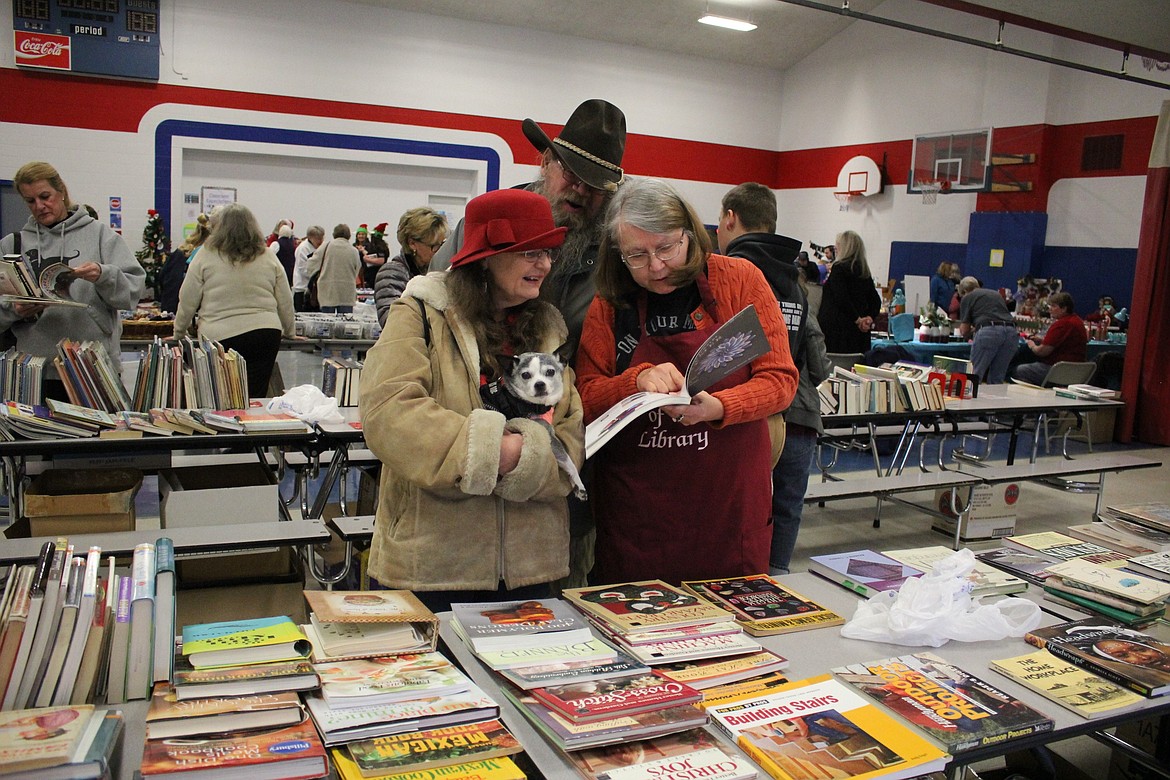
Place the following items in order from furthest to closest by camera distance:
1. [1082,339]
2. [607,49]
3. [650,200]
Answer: [607,49], [1082,339], [650,200]

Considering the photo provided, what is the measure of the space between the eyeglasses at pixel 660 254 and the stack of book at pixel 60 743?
1303 mm

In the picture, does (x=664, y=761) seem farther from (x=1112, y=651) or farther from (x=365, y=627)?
(x=1112, y=651)

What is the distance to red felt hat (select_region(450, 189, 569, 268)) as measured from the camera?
5.90 ft

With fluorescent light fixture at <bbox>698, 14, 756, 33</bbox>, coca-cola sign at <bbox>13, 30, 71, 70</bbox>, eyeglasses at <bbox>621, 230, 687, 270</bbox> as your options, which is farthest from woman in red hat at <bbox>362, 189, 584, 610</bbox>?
fluorescent light fixture at <bbox>698, 14, 756, 33</bbox>

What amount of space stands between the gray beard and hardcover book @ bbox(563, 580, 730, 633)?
751 mm

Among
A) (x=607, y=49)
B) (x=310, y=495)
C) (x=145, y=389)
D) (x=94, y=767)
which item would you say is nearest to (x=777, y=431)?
(x=94, y=767)

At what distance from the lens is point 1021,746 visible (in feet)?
5.03

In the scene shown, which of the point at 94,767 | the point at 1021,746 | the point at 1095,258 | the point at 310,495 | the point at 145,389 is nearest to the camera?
the point at 94,767

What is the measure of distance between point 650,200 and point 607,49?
1319cm

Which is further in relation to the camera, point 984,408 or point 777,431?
point 984,408

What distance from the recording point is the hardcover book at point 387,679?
4.55 ft

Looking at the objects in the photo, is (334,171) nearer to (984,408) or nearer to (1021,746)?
(984,408)

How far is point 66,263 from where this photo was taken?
4031 millimetres

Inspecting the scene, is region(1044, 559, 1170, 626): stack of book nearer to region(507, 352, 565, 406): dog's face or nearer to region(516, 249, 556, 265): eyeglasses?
region(507, 352, 565, 406): dog's face
